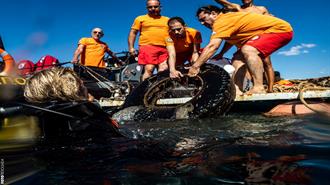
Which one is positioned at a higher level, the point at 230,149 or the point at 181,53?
the point at 181,53

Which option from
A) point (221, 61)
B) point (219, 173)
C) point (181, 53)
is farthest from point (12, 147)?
point (221, 61)

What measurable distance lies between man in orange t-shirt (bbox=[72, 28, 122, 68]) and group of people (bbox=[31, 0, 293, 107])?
2586 mm

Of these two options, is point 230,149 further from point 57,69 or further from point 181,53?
point 181,53

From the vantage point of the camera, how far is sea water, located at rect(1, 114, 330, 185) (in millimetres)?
1921

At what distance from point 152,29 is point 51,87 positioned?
201 inches

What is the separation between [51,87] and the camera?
2.54 metres

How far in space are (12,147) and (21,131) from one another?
109 millimetres

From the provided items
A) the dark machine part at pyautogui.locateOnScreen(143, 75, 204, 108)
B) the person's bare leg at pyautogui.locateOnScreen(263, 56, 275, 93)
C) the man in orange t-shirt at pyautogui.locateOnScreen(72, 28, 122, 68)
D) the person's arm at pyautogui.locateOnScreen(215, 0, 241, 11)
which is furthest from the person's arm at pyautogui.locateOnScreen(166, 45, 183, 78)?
the man in orange t-shirt at pyautogui.locateOnScreen(72, 28, 122, 68)

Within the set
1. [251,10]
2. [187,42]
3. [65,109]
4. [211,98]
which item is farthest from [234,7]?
[65,109]

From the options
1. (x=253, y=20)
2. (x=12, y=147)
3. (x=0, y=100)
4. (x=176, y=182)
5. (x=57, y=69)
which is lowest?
(x=176, y=182)

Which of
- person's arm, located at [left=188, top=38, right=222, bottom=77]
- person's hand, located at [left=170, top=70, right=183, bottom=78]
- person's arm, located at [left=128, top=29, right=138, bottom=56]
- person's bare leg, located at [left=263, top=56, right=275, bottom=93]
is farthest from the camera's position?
person's arm, located at [left=128, top=29, right=138, bottom=56]

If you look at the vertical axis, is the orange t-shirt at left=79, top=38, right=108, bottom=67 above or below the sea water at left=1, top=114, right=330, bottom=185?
above

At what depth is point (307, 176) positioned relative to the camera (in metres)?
1.87

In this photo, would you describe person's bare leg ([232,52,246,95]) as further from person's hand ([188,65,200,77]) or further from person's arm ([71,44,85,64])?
person's arm ([71,44,85,64])
